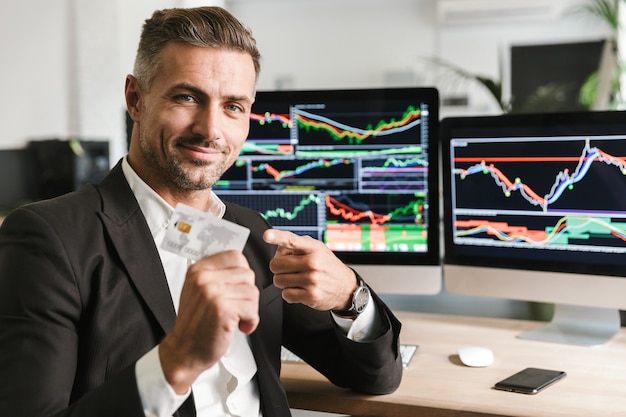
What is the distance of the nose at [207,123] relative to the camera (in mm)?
1222

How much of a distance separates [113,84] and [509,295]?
4.37 metres

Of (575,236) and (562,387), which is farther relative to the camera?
(575,236)

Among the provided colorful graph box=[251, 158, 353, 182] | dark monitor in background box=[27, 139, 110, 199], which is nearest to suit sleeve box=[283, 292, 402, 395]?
colorful graph box=[251, 158, 353, 182]

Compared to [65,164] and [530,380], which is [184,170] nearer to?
[530,380]

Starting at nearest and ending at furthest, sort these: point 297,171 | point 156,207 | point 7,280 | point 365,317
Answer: point 7,280 < point 156,207 < point 365,317 < point 297,171

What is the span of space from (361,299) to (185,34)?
0.56 metres

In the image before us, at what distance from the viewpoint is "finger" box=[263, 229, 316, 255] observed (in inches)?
43.9

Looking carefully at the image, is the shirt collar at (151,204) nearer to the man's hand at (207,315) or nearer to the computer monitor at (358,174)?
the man's hand at (207,315)

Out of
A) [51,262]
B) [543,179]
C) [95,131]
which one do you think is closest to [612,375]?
[543,179]

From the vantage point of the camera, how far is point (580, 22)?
6895mm

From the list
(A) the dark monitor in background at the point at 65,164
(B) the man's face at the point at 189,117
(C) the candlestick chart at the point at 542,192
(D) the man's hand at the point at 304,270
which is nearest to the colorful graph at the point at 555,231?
(C) the candlestick chart at the point at 542,192

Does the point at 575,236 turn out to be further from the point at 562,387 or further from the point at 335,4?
the point at 335,4

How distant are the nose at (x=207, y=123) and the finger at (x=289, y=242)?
0.21m

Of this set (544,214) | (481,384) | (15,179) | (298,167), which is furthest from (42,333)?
(15,179)
